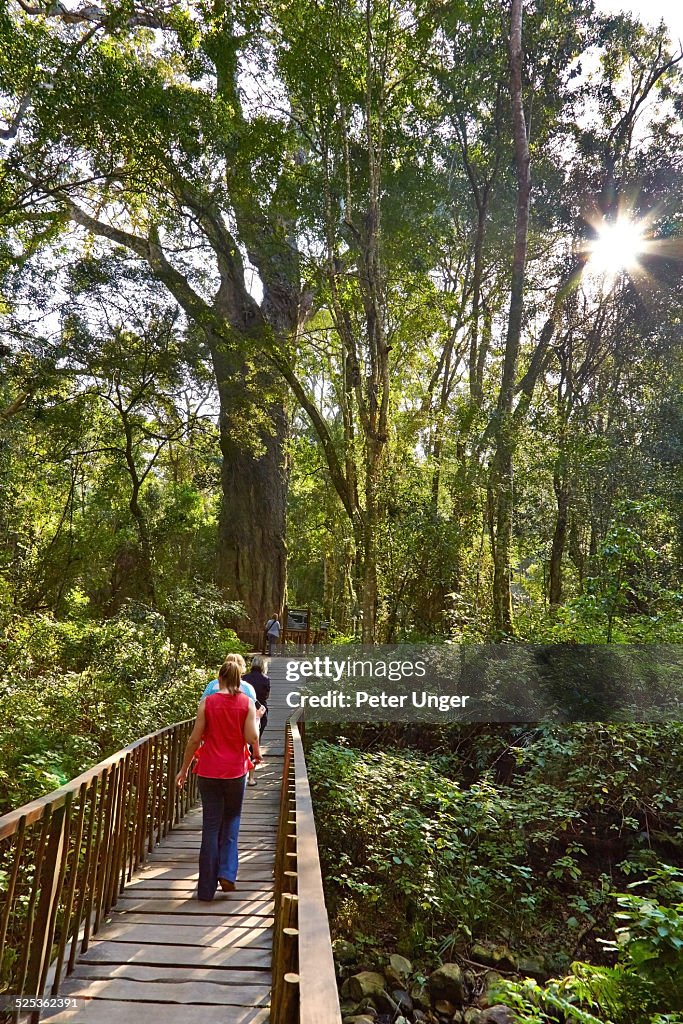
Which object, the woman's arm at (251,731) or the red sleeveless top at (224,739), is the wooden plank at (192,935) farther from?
the woman's arm at (251,731)

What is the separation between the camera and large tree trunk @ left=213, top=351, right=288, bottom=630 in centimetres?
1811

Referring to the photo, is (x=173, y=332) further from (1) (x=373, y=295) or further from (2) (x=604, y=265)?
(2) (x=604, y=265)

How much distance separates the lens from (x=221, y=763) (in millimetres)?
4035

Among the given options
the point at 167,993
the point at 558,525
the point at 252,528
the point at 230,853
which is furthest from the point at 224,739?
the point at 252,528

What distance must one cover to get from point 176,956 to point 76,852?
74 cm

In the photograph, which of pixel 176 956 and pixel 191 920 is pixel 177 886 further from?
pixel 176 956

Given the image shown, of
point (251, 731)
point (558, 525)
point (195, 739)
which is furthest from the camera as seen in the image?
point (558, 525)

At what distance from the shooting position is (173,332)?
49.9 ft

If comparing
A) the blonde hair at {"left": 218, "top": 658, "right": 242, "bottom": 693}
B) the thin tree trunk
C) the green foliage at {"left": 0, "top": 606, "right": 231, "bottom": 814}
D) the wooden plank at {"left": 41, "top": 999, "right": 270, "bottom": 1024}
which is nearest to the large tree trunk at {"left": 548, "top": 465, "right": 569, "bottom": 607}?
the thin tree trunk

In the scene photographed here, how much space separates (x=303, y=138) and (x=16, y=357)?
7.14 meters

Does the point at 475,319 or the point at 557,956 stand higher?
the point at 475,319

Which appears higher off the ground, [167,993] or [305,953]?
[305,953]

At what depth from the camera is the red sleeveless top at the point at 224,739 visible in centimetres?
403

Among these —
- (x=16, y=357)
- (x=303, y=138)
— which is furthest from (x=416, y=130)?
(x=16, y=357)
